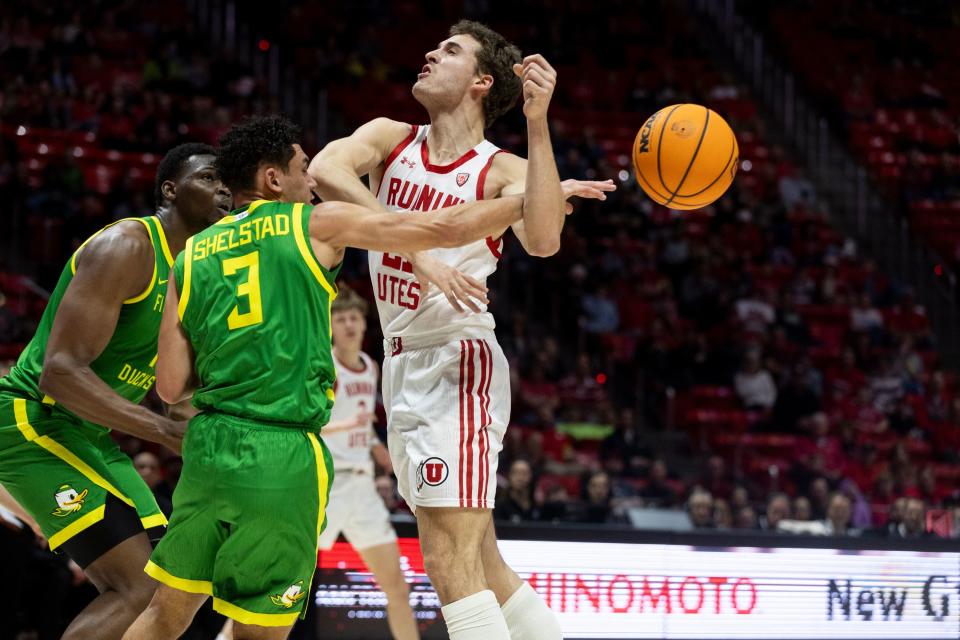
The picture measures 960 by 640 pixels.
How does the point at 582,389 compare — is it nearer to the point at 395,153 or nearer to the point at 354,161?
the point at 395,153

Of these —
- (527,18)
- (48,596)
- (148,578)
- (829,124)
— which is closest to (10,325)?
(48,596)

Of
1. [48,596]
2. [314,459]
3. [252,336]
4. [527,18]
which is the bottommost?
[48,596]

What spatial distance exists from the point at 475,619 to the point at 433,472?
0.51 metres

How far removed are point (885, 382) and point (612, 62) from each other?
758cm

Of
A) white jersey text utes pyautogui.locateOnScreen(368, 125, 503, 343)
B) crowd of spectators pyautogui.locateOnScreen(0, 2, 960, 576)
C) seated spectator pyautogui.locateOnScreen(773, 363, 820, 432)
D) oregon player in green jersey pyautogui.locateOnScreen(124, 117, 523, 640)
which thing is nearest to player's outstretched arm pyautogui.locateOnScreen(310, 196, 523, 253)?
oregon player in green jersey pyautogui.locateOnScreen(124, 117, 523, 640)

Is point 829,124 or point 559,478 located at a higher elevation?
point 829,124

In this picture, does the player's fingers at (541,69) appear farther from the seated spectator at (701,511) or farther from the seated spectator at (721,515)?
the seated spectator at (721,515)

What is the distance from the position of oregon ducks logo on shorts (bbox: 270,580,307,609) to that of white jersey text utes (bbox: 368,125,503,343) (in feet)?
3.70

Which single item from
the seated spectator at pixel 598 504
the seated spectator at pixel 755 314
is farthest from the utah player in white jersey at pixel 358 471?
the seated spectator at pixel 755 314

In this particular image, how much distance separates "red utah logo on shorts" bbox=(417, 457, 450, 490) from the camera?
4191 mm

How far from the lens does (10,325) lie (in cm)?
1052

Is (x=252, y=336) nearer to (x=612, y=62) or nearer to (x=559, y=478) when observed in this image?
(x=559, y=478)

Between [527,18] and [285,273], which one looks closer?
[285,273]

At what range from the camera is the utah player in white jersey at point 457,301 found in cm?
407
